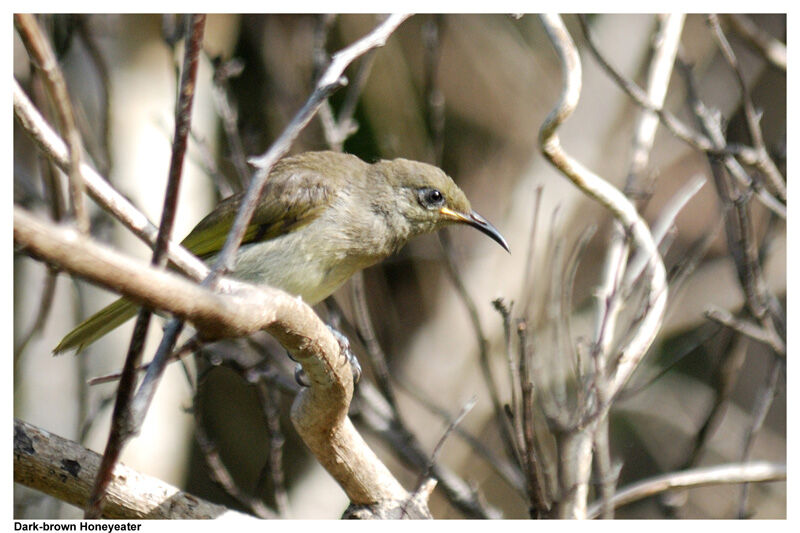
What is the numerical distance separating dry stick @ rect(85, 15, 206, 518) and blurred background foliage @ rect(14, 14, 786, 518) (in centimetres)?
283

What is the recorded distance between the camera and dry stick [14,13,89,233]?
1.61m

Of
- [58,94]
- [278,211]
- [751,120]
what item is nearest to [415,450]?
[278,211]

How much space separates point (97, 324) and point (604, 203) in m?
2.34

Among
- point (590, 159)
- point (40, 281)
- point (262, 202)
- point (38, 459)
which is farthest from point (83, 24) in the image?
point (590, 159)

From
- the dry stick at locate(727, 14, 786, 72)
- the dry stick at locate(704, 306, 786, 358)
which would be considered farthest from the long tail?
the dry stick at locate(727, 14, 786, 72)

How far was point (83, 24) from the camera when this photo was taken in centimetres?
551

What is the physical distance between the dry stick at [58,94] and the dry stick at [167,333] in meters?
0.17

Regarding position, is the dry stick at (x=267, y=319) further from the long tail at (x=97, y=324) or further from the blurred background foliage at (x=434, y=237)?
the blurred background foliage at (x=434, y=237)

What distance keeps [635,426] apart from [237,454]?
12.3 ft

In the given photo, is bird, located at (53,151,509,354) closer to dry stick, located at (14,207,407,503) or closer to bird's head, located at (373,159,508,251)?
bird's head, located at (373,159,508,251)

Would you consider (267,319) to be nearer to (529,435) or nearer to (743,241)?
(529,435)

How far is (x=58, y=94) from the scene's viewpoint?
1.64 meters

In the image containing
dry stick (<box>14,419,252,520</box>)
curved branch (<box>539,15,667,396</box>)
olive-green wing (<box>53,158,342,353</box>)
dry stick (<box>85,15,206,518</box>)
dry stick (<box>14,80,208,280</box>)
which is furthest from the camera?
olive-green wing (<box>53,158,342,353</box>)

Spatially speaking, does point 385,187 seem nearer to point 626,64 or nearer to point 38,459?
point 38,459
